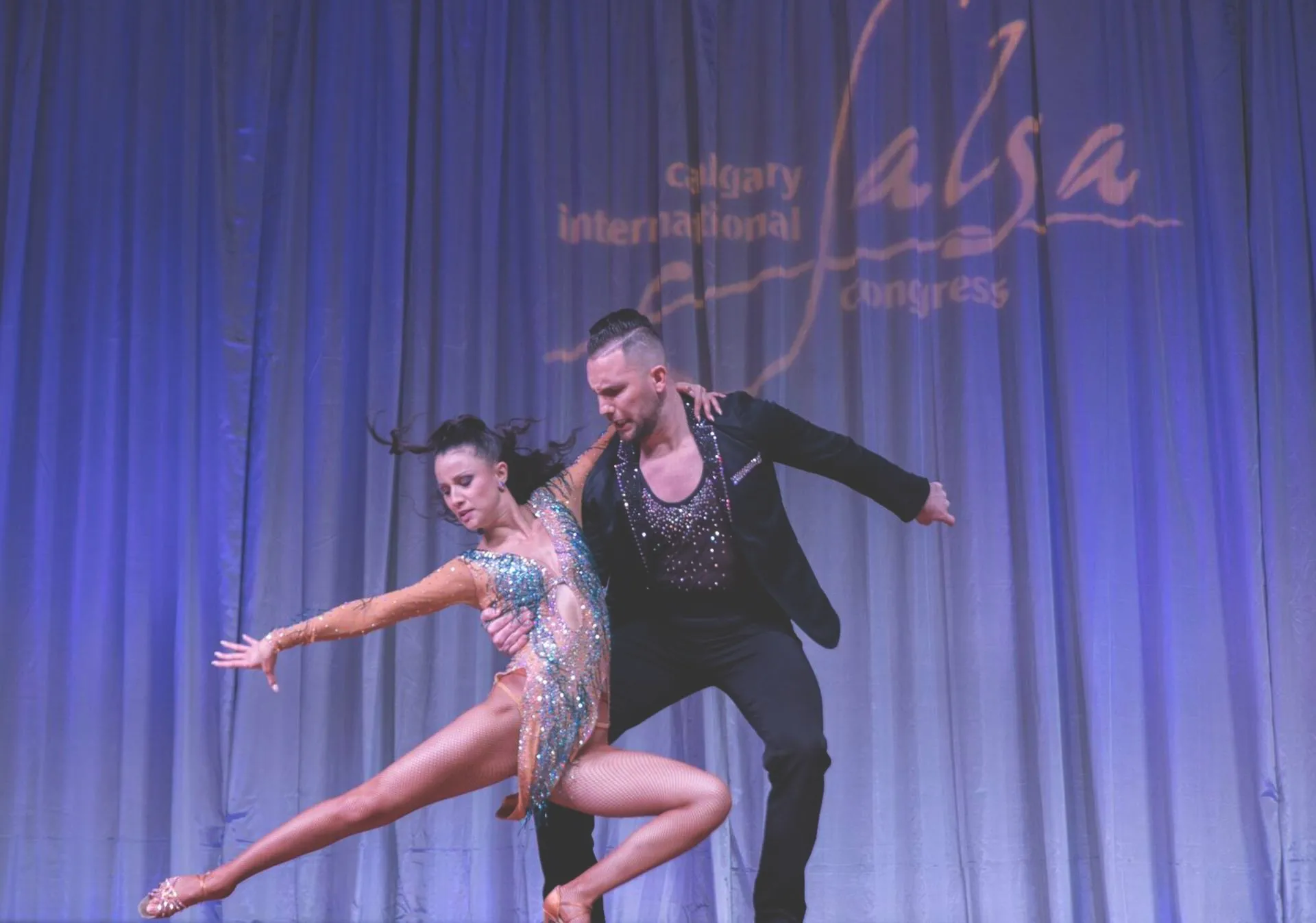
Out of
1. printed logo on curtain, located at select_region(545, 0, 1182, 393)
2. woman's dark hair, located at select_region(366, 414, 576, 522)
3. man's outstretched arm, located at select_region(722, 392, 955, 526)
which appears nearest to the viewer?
woman's dark hair, located at select_region(366, 414, 576, 522)

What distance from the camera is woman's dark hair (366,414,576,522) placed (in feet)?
9.24

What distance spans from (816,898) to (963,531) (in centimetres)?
119

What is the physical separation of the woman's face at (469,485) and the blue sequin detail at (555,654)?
8 centimetres

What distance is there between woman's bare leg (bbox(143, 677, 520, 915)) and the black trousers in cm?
28

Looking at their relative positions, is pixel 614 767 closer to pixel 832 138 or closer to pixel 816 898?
pixel 816 898

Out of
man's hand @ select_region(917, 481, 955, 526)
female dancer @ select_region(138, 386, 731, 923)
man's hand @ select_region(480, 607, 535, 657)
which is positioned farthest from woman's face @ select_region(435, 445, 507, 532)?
man's hand @ select_region(917, 481, 955, 526)

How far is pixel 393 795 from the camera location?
2.64 metres

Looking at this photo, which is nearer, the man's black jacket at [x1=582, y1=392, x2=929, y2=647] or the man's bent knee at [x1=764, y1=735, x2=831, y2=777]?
the man's bent knee at [x1=764, y1=735, x2=831, y2=777]

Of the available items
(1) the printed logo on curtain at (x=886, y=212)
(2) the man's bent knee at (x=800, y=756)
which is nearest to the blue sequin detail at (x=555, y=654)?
(2) the man's bent knee at (x=800, y=756)

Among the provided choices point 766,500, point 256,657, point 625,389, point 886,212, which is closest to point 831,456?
point 766,500

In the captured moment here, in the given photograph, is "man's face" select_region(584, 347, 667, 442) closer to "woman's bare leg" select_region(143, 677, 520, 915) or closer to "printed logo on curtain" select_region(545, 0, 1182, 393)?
"woman's bare leg" select_region(143, 677, 520, 915)

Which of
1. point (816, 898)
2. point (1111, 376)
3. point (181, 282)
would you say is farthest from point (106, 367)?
point (1111, 376)

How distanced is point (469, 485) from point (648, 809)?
2.50ft

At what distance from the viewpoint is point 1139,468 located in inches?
162
